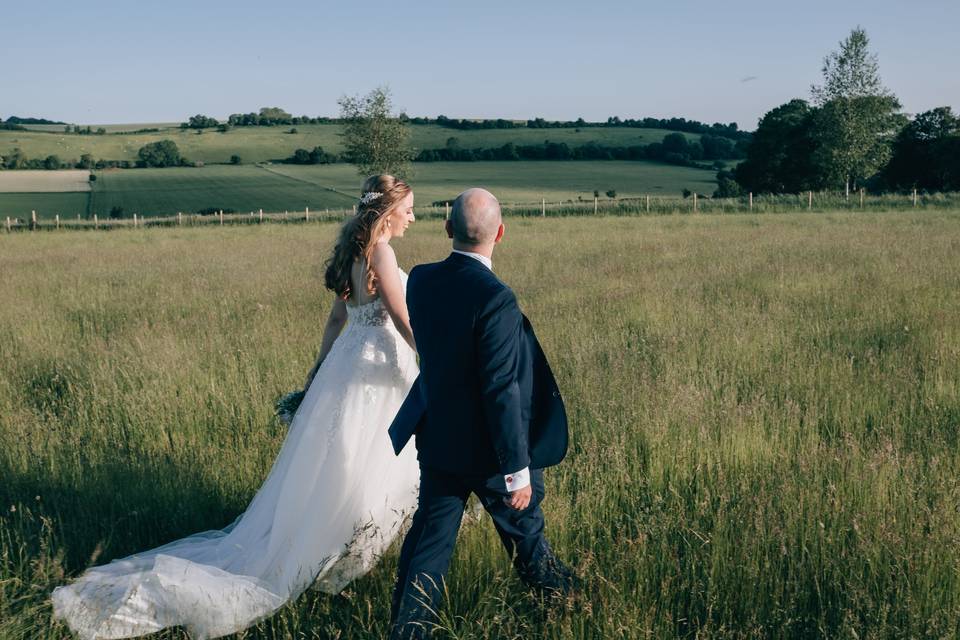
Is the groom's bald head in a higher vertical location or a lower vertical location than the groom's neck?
higher

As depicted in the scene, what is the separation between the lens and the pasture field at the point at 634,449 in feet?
11.4

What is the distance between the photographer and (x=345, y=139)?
2837 inches

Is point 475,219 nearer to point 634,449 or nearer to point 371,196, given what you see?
point 371,196

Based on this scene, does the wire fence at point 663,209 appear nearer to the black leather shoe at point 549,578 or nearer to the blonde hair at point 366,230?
the blonde hair at point 366,230

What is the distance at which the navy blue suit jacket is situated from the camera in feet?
9.64

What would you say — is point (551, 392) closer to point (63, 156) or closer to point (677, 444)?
point (677, 444)

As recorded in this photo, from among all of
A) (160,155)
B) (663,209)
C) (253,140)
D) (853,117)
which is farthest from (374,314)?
(253,140)

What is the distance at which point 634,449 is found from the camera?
5.18 metres

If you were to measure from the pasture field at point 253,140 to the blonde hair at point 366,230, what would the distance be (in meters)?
98.1

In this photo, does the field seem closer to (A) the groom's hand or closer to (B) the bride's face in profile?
(B) the bride's face in profile

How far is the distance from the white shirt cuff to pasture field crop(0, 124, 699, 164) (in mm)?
99739

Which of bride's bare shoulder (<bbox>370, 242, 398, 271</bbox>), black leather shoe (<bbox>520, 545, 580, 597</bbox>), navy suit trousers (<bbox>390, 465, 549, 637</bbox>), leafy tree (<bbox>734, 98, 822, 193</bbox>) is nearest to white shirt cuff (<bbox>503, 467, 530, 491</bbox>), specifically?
navy suit trousers (<bbox>390, 465, 549, 637</bbox>)

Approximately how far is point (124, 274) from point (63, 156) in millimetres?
98071

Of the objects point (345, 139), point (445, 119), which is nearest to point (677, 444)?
point (345, 139)
